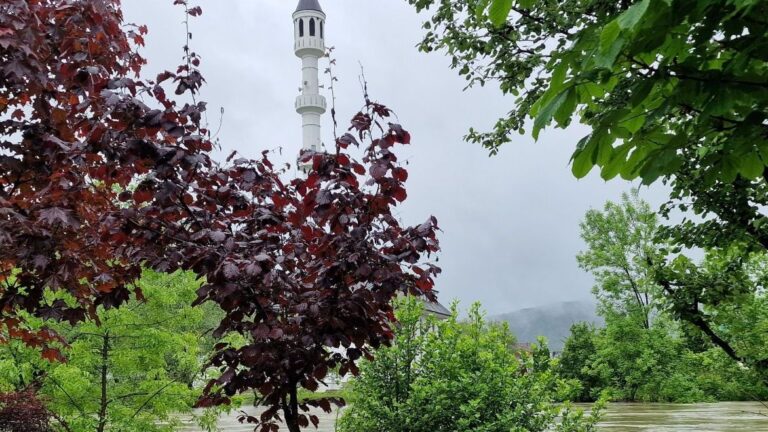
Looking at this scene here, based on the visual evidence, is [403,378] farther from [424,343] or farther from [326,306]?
[326,306]

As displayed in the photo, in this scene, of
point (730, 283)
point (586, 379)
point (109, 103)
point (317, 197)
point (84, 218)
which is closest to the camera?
point (109, 103)

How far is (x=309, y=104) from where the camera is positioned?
5988 centimetres

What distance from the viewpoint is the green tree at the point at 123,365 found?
823 centimetres

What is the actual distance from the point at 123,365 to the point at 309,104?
175 ft

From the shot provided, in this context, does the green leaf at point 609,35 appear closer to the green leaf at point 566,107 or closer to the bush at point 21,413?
the green leaf at point 566,107

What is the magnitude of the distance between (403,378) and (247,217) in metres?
3.00

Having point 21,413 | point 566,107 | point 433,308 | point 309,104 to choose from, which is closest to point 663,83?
point 566,107

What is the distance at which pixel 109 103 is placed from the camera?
3.17m

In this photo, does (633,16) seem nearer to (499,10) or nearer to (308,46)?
(499,10)

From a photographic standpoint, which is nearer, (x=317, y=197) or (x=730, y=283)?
(x=317, y=197)

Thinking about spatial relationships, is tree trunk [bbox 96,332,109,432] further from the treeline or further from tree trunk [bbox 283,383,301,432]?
the treeline

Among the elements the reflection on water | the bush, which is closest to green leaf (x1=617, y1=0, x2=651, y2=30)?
the bush

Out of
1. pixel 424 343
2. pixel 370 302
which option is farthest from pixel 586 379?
pixel 370 302

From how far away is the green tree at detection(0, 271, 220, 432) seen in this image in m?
8.23
